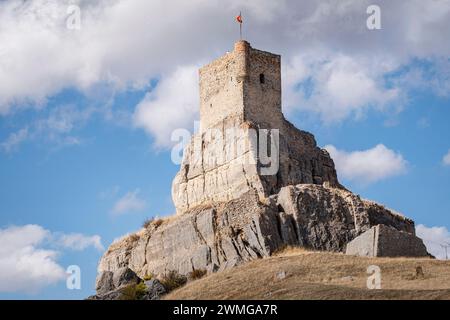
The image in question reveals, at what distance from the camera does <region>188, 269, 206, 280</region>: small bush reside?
48.1 m

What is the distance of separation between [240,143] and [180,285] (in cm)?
1176

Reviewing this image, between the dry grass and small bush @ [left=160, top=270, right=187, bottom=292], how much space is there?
10.4 ft

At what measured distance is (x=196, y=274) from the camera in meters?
48.6

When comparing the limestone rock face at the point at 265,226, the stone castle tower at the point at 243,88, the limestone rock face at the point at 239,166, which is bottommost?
the limestone rock face at the point at 265,226

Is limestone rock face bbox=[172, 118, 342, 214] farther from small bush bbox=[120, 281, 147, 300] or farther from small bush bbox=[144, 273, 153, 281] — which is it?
small bush bbox=[120, 281, 147, 300]

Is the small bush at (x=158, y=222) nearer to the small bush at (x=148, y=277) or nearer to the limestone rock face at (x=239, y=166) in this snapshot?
the limestone rock face at (x=239, y=166)

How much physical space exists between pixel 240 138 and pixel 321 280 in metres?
16.9

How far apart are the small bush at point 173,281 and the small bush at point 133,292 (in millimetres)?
1351

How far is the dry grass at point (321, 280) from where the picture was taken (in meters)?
36.5

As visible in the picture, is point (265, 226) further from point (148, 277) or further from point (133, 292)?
point (133, 292)

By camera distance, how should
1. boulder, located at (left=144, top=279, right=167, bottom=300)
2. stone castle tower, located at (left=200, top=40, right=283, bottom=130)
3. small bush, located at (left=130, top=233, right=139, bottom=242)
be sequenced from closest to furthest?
boulder, located at (left=144, top=279, right=167, bottom=300), stone castle tower, located at (left=200, top=40, right=283, bottom=130), small bush, located at (left=130, top=233, right=139, bottom=242)

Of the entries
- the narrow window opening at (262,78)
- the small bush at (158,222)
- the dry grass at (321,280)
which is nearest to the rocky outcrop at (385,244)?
the dry grass at (321,280)

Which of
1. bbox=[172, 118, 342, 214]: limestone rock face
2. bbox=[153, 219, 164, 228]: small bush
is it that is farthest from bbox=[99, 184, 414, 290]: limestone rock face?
bbox=[153, 219, 164, 228]: small bush
